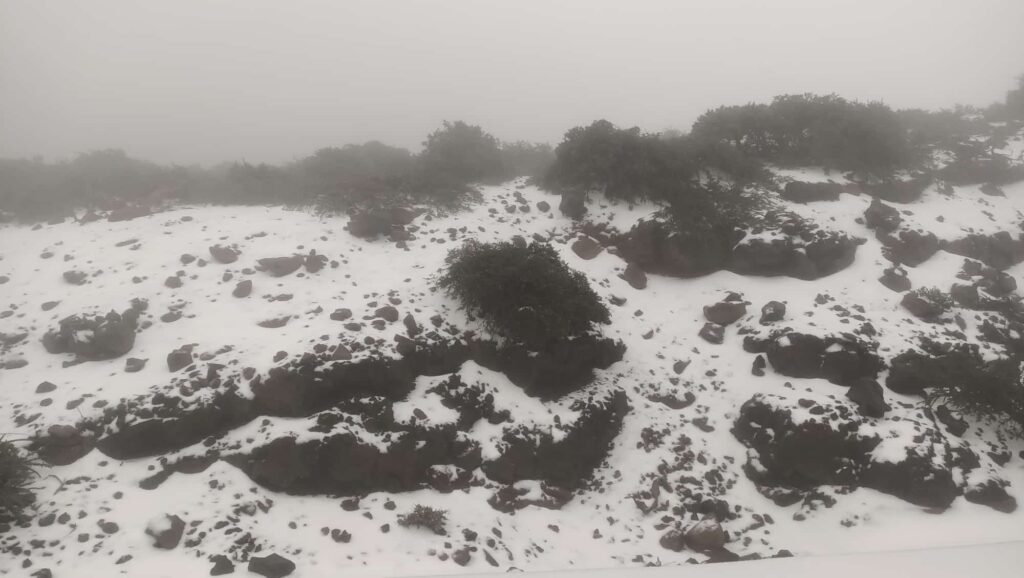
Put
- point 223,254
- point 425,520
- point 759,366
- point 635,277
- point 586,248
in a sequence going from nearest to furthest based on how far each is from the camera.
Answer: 1. point 425,520
2. point 759,366
3. point 223,254
4. point 635,277
5. point 586,248

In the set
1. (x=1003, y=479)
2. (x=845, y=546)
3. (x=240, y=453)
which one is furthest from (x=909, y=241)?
(x=240, y=453)

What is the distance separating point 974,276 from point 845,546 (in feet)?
29.0

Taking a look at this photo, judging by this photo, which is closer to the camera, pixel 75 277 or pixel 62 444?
pixel 62 444

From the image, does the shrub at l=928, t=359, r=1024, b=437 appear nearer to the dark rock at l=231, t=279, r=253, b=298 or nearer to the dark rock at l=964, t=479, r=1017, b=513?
the dark rock at l=964, t=479, r=1017, b=513

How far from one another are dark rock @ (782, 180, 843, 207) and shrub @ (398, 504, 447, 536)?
518 inches

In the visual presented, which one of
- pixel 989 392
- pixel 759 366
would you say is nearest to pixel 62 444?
Result: pixel 759 366

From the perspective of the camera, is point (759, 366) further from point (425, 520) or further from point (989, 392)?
point (425, 520)

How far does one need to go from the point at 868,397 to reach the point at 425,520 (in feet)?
26.3

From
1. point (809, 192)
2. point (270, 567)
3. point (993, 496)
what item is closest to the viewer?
point (270, 567)

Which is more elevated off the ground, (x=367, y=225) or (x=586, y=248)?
(x=367, y=225)

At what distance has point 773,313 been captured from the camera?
433 inches

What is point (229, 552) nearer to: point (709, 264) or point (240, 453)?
point (240, 453)

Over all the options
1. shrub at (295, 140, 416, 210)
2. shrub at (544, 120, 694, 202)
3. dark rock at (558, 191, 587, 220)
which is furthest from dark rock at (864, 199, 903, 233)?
shrub at (295, 140, 416, 210)

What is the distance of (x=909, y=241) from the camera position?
12969 millimetres
